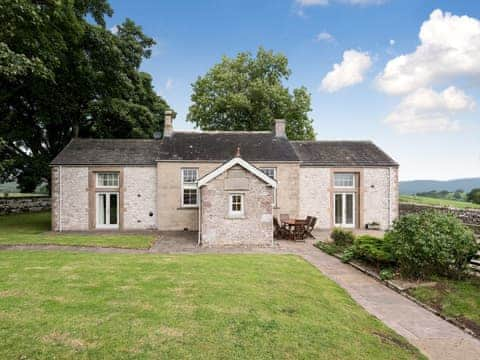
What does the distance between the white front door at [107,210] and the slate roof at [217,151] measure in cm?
222

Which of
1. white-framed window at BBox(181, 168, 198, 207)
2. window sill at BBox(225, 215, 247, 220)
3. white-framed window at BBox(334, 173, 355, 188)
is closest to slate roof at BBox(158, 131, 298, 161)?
white-framed window at BBox(181, 168, 198, 207)

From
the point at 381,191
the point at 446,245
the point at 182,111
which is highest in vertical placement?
the point at 182,111

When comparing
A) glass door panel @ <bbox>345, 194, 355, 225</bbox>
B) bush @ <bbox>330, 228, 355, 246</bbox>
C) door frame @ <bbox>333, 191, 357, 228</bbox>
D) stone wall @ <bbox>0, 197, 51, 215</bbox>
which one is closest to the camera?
bush @ <bbox>330, 228, 355, 246</bbox>

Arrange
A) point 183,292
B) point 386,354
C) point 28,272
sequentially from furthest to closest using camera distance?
point 28,272
point 183,292
point 386,354

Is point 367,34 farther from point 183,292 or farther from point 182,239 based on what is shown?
point 183,292

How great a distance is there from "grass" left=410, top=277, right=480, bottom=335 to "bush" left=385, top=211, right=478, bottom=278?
446mm

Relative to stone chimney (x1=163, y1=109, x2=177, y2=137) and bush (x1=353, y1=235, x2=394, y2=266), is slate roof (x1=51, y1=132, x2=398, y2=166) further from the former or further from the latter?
bush (x1=353, y1=235, x2=394, y2=266)

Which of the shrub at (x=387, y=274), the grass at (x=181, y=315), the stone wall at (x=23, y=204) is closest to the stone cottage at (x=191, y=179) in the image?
the shrub at (x=387, y=274)

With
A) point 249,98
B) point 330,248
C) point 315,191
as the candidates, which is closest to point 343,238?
point 330,248

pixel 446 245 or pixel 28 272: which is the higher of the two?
pixel 446 245

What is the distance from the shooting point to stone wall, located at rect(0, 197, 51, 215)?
26297 mm

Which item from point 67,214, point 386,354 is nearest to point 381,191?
point 386,354

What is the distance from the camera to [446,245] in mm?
8078

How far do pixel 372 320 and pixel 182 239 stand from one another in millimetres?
11019
